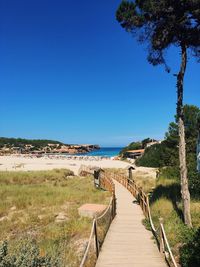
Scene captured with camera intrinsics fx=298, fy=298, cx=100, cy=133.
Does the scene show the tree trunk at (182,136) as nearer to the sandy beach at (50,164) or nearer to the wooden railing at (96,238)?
the wooden railing at (96,238)

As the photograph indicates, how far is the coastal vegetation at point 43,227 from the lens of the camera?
7355 millimetres

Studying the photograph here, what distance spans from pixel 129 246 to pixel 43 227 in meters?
5.98

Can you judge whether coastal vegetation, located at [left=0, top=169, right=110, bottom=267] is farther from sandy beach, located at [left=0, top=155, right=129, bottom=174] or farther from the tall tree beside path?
sandy beach, located at [left=0, top=155, right=129, bottom=174]

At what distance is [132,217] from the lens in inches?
592

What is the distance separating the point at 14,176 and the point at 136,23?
28.4m

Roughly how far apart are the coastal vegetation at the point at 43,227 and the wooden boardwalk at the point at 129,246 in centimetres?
99

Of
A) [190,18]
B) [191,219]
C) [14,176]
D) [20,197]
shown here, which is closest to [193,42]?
[190,18]

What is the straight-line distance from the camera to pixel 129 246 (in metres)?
10.2

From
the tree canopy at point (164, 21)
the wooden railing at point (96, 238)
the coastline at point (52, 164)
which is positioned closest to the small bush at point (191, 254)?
the wooden railing at point (96, 238)

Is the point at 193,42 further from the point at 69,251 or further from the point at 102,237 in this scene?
the point at 69,251

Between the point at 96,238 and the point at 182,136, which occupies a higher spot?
the point at 182,136

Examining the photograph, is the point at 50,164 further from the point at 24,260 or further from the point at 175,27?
the point at 24,260

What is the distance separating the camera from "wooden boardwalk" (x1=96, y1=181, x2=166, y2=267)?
343 inches

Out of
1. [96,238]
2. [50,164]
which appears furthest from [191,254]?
[50,164]
